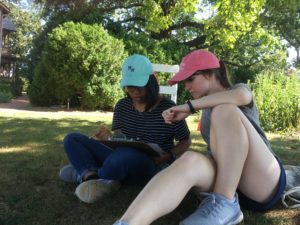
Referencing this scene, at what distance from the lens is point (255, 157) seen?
7.57ft

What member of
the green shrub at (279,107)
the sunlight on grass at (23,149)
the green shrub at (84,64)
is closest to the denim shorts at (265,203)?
the sunlight on grass at (23,149)

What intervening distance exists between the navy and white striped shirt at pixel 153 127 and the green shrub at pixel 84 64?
9.22 meters

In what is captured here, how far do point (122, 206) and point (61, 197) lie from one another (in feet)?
1.61

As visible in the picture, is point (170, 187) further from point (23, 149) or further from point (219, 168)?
point (23, 149)

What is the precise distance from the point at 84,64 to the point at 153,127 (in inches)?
369

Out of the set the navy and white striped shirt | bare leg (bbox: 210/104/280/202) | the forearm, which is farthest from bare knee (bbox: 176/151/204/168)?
the navy and white striped shirt

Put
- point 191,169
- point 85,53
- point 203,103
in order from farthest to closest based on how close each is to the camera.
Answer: point 85,53 < point 203,103 < point 191,169

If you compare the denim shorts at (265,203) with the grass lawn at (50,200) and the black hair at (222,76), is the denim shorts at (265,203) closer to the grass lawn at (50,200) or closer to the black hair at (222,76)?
the grass lawn at (50,200)

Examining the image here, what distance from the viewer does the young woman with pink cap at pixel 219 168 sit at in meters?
2.07

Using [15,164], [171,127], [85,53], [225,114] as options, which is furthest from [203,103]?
[85,53]

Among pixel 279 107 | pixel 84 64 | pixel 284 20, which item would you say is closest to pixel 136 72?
pixel 279 107

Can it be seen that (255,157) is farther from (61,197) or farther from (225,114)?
(61,197)

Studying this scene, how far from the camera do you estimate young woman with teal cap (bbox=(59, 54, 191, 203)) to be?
2.90m

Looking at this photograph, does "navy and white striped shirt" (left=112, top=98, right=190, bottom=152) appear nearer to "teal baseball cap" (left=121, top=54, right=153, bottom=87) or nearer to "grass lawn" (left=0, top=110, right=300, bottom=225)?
"teal baseball cap" (left=121, top=54, right=153, bottom=87)
